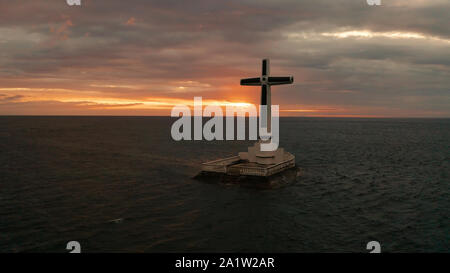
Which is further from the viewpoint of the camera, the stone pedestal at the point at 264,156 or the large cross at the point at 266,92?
the large cross at the point at 266,92

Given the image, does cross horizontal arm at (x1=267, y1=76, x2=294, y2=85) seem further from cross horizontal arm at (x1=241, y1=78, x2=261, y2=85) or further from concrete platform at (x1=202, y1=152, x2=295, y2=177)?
concrete platform at (x1=202, y1=152, x2=295, y2=177)

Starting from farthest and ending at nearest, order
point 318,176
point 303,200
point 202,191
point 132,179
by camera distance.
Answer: point 318,176 < point 132,179 < point 202,191 < point 303,200

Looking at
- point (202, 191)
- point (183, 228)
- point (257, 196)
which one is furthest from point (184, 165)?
point (183, 228)

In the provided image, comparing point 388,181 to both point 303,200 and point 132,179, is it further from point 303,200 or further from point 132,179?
point 132,179

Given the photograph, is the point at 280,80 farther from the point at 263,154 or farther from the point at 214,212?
the point at 214,212

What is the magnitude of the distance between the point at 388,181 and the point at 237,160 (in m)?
24.7

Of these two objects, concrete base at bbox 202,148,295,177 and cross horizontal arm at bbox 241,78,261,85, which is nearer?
concrete base at bbox 202,148,295,177

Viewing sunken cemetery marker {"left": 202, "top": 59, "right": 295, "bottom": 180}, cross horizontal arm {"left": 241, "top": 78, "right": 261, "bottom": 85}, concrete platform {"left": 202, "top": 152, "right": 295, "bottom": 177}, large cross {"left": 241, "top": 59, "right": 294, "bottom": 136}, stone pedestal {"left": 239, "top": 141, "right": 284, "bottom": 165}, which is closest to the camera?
concrete platform {"left": 202, "top": 152, "right": 295, "bottom": 177}

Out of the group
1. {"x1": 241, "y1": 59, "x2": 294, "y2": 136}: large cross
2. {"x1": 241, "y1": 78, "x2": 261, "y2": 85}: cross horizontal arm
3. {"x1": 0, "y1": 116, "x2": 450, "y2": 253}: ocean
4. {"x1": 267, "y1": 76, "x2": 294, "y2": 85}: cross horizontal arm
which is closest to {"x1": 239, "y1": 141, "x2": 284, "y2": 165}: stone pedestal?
{"x1": 241, "y1": 59, "x2": 294, "y2": 136}: large cross

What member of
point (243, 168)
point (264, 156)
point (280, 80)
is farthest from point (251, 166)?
point (280, 80)

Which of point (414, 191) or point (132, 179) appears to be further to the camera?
point (132, 179)

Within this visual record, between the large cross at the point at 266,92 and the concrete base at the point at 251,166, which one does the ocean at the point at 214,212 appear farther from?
the large cross at the point at 266,92

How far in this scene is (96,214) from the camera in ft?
104

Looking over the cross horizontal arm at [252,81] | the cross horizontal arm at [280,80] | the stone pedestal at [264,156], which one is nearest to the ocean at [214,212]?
the stone pedestal at [264,156]
